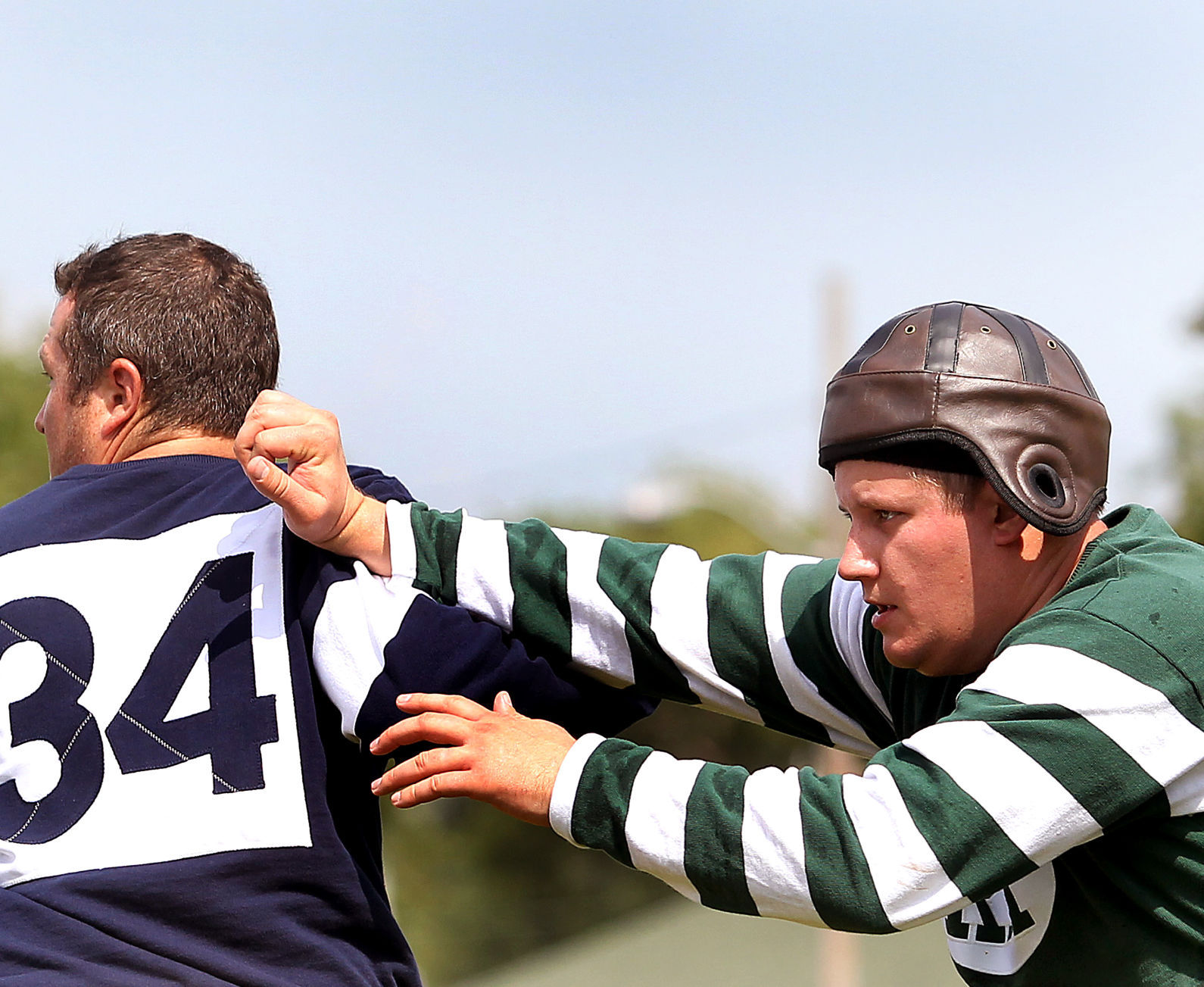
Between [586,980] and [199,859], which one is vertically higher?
[199,859]

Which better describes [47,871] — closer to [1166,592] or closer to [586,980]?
[1166,592]

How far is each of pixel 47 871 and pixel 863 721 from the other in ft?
4.78

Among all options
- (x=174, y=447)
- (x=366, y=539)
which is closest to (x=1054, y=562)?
(x=366, y=539)

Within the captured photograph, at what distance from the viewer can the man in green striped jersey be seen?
1.93 meters

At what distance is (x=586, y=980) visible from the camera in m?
13.6

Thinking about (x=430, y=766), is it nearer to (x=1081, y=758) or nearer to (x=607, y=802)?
(x=607, y=802)

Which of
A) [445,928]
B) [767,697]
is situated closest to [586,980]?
[445,928]

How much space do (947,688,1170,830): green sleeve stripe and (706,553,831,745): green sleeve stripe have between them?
76 cm

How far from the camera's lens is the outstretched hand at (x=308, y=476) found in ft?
7.57

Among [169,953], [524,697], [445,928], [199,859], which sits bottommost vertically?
[445,928]

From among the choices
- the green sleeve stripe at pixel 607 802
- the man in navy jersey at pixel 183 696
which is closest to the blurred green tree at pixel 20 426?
the man in navy jersey at pixel 183 696

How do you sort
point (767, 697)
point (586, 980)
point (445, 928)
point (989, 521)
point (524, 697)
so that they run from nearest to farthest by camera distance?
1. point (989, 521)
2. point (524, 697)
3. point (767, 697)
4. point (586, 980)
5. point (445, 928)

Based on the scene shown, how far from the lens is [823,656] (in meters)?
2.62

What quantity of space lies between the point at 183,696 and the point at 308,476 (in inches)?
16.4
